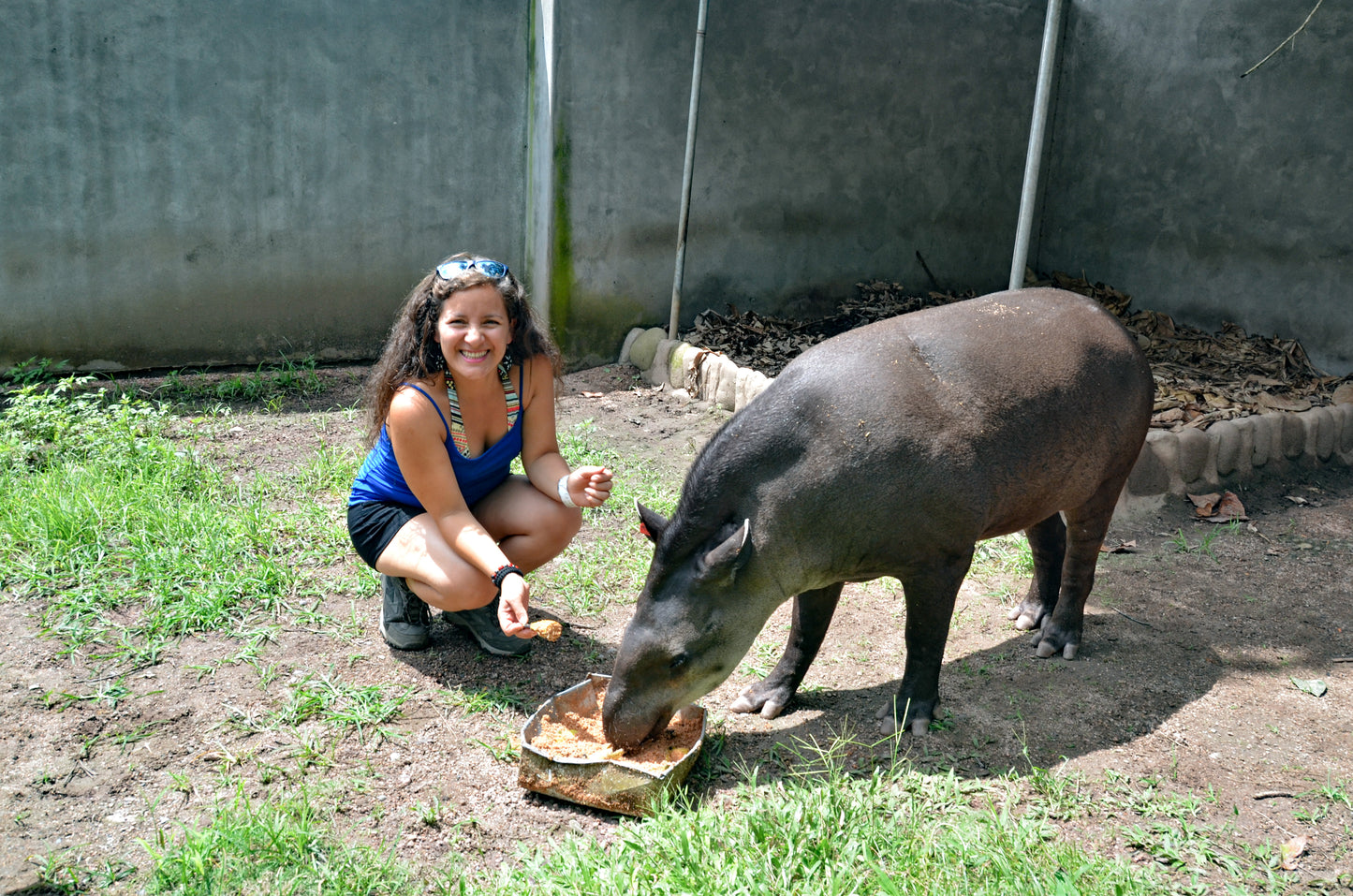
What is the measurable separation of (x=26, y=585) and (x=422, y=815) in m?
2.41

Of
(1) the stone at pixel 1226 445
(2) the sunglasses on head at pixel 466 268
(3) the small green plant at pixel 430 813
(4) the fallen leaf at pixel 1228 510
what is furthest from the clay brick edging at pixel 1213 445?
(3) the small green plant at pixel 430 813

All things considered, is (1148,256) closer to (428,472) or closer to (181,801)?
(428,472)

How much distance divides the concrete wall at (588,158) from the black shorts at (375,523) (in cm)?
427

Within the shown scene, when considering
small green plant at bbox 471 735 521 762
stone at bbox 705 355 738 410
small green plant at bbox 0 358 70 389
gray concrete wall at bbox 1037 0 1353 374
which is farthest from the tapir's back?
small green plant at bbox 0 358 70 389

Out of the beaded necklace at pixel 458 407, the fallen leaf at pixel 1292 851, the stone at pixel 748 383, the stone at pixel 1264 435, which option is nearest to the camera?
the fallen leaf at pixel 1292 851

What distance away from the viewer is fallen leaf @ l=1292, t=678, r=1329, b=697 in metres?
3.88

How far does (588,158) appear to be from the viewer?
783 centimetres

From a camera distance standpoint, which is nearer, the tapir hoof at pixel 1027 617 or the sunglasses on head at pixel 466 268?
the sunglasses on head at pixel 466 268

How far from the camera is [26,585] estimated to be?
4309 mm

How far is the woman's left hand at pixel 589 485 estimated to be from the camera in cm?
360

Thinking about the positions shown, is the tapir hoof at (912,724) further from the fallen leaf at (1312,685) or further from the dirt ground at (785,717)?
the fallen leaf at (1312,685)

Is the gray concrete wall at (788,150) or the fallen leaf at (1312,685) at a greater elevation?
the gray concrete wall at (788,150)

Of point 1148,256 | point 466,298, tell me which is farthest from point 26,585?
point 1148,256

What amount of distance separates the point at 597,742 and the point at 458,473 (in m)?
1.18
